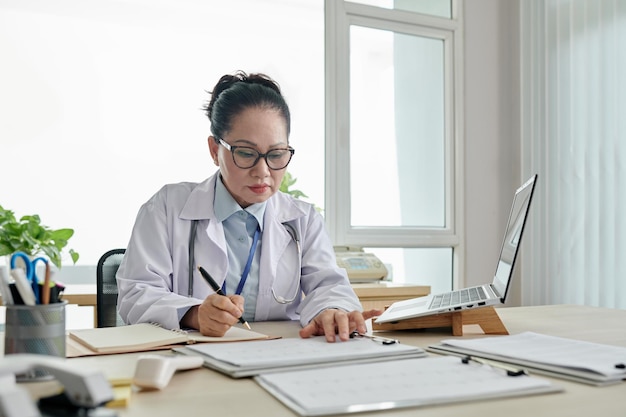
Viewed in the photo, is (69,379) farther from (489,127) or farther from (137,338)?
(489,127)

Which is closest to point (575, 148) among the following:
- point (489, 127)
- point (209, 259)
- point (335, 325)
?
point (489, 127)

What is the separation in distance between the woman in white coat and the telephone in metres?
1.23

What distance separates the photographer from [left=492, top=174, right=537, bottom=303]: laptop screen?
1352mm

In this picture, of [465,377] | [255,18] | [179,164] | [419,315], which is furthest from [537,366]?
[255,18]

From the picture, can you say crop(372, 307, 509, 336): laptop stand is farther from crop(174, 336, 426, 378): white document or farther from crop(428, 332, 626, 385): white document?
crop(174, 336, 426, 378): white document

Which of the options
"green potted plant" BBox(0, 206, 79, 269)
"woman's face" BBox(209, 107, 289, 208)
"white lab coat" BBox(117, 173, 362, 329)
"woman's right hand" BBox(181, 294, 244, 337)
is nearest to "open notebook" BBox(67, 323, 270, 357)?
"woman's right hand" BBox(181, 294, 244, 337)

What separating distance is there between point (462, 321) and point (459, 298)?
132 mm

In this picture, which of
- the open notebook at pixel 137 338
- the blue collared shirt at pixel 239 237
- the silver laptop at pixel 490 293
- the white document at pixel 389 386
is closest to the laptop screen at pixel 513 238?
the silver laptop at pixel 490 293

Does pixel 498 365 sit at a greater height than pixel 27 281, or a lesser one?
lesser

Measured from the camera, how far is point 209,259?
1.70 metres

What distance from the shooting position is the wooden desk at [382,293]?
281 centimetres

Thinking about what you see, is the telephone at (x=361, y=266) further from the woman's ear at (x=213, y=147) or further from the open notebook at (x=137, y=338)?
the open notebook at (x=137, y=338)

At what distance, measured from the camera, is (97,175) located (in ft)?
10.6

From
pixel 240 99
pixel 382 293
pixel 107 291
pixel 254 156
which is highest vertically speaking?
pixel 240 99
